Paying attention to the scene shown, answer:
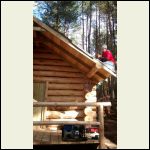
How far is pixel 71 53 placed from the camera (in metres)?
10.5

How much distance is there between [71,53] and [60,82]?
1527 millimetres

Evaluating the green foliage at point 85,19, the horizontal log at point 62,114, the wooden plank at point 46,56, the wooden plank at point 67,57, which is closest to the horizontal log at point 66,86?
the wooden plank at point 67,57

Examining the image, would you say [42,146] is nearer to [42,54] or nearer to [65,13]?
[42,54]

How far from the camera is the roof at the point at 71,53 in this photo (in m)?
9.33

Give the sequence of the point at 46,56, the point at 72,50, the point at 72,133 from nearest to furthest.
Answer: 1. the point at 72,133
2. the point at 72,50
3. the point at 46,56

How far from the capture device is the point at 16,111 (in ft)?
11.7

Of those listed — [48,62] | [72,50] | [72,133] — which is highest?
[72,50]

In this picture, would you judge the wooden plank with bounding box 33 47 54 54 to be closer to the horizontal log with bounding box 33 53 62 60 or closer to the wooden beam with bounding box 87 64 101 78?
the horizontal log with bounding box 33 53 62 60

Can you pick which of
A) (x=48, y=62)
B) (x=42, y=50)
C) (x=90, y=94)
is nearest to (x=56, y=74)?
(x=48, y=62)

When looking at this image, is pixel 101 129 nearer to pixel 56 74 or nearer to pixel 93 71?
pixel 93 71

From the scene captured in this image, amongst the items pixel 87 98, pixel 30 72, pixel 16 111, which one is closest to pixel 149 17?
Result: pixel 30 72

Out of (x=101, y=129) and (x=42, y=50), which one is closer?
(x=101, y=129)

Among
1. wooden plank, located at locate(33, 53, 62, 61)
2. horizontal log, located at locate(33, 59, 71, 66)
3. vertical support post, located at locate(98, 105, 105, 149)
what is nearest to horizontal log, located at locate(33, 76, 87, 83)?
horizontal log, located at locate(33, 59, 71, 66)

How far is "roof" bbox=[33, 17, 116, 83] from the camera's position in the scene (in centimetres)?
933
